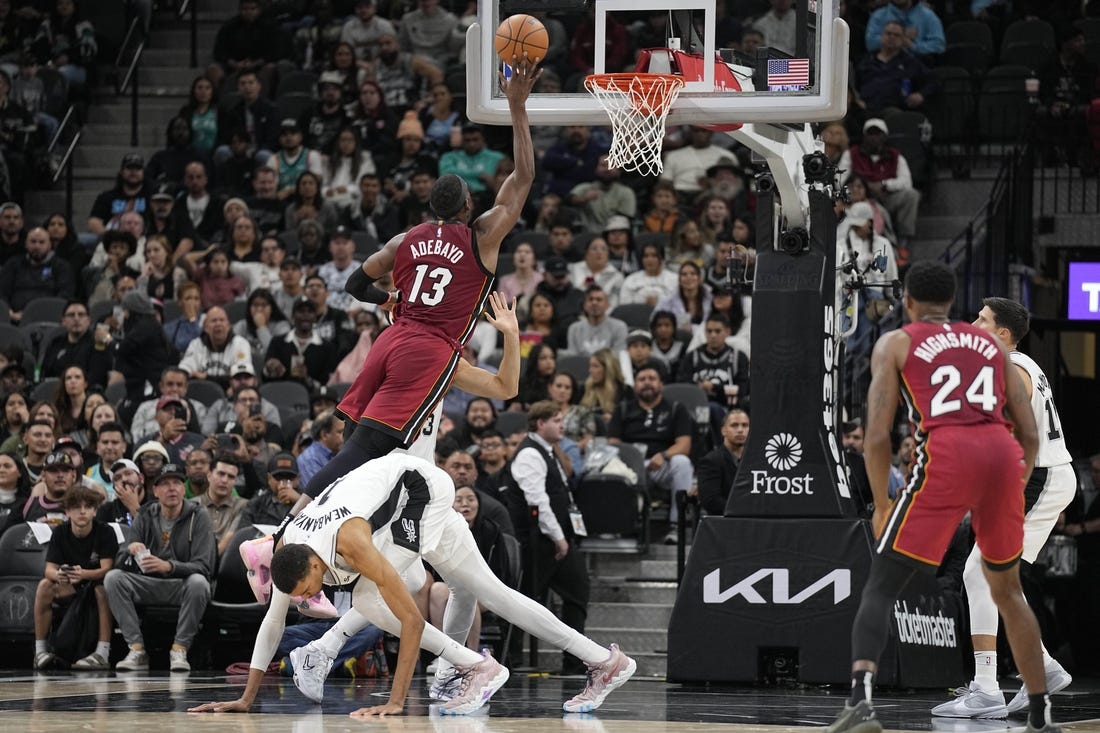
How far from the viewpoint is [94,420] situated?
1489cm

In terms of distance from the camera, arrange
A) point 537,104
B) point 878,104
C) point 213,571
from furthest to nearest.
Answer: point 878,104
point 213,571
point 537,104

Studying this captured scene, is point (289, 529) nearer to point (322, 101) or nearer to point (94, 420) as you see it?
point (94, 420)

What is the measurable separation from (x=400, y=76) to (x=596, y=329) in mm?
5920

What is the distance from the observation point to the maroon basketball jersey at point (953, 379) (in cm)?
720

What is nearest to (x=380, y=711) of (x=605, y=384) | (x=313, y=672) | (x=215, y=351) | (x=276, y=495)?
(x=313, y=672)

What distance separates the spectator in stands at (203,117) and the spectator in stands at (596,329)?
6.54 metres

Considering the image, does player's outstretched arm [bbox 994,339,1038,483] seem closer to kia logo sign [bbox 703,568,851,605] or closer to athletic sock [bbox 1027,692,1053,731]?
athletic sock [bbox 1027,692,1053,731]

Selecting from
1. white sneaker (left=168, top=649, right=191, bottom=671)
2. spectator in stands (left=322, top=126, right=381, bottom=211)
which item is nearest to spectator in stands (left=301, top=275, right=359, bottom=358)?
spectator in stands (left=322, top=126, right=381, bottom=211)

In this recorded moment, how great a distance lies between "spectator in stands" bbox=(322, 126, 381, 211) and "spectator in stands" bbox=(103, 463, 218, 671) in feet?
21.6

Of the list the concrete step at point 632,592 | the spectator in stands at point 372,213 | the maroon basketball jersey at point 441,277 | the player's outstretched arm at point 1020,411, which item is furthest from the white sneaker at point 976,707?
the spectator in stands at point 372,213

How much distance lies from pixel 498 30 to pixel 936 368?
3633 mm

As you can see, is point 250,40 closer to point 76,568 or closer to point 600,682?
point 76,568

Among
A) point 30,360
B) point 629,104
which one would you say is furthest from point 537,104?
point 30,360

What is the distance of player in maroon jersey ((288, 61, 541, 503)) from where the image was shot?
901 centimetres
